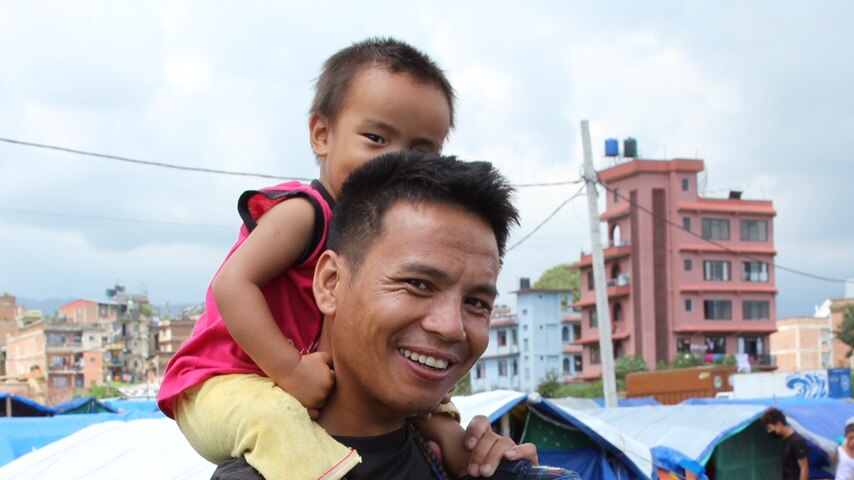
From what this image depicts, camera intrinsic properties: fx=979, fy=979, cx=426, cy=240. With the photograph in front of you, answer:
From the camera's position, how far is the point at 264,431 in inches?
73.5

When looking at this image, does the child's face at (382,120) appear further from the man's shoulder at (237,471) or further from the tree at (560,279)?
the tree at (560,279)

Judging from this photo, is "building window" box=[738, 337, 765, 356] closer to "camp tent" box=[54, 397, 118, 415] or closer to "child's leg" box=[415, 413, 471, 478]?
"camp tent" box=[54, 397, 118, 415]

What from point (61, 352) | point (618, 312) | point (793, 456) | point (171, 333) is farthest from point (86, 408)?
point (171, 333)

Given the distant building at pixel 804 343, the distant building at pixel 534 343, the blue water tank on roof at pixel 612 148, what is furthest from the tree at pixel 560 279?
the blue water tank on roof at pixel 612 148

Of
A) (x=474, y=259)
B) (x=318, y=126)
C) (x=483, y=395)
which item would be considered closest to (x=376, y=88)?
(x=318, y=126)

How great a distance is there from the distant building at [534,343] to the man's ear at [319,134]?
6378 centimetres

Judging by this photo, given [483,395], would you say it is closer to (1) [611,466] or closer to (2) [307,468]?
(1) [611,466]

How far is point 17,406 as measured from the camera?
80.7 feet

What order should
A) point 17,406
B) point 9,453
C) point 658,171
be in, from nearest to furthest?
1. point 9,453
2. point 17,406
3. point 658,171

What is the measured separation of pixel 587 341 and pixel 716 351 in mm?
7233

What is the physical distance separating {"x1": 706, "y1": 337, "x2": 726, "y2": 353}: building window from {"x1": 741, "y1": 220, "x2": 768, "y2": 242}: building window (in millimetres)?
5924

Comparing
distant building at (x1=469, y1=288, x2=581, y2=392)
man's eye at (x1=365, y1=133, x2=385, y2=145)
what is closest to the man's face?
man's eye at (x1=365, y1=133, x2=385, y2=145)

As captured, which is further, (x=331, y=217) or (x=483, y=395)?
(x=483, y=395)

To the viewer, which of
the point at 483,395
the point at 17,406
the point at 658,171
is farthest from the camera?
the point at 658,171
